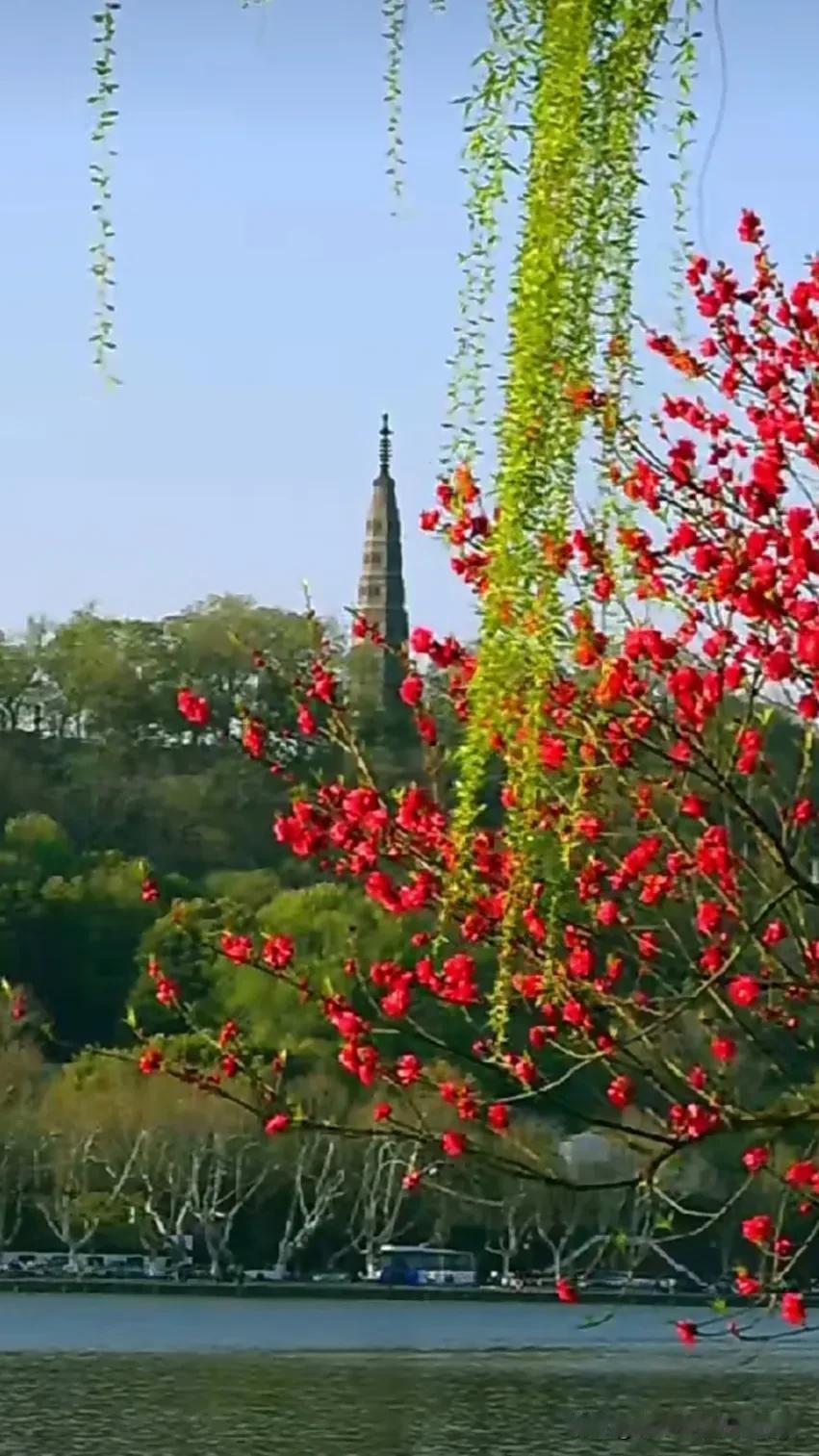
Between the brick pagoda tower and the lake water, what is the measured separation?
5367mm

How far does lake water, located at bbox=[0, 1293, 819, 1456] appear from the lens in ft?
77.3

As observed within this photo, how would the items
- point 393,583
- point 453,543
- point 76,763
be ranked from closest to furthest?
point 453,543 → point 393,583 → point 76,763

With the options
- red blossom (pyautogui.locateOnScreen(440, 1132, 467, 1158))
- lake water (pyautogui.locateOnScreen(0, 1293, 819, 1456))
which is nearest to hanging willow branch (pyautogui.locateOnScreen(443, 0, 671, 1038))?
red blossom (pyautogui.locateOnScreen(440, 1132, 467, 1158))

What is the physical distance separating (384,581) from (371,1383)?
9.89 metres

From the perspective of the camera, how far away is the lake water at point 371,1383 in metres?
23.6

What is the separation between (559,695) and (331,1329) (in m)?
31.3

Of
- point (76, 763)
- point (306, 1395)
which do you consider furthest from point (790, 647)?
point (76, 763)

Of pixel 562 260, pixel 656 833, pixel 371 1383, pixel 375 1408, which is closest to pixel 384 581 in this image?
pixel 375 1408

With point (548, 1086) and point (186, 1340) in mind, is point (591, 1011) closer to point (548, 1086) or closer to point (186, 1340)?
point (548, 1086)

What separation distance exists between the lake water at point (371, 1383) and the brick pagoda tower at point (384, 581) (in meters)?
5.37

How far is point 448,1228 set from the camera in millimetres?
39938

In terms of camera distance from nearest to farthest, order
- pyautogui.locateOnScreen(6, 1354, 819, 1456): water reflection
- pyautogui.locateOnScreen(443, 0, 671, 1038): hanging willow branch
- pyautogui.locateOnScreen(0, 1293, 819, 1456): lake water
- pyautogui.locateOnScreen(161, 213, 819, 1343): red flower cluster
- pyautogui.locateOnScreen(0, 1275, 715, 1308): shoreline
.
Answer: pyautogui.locateOnScreen(443, 0, 671, 1038): hanging willow branch → pyautogui.locateOnScreen(161, 213, 819, 1343): red flower cluster → pyautogui.locateOnScreen(6, 1354, 819, 1456): water reflection → pyautogui.locateOnScreen(0, 1293, 819, 1456): lake water → pyautogui.locateOnScreen(0, 1275, 715, 1308): shoreline

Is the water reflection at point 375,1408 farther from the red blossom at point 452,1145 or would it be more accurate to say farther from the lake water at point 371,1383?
the red blossom at point 452,1145

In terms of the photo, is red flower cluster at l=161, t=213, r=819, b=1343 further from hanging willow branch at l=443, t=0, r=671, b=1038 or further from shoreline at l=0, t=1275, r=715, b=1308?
shoreline at l=0, t=1275, r=715, b=1308
